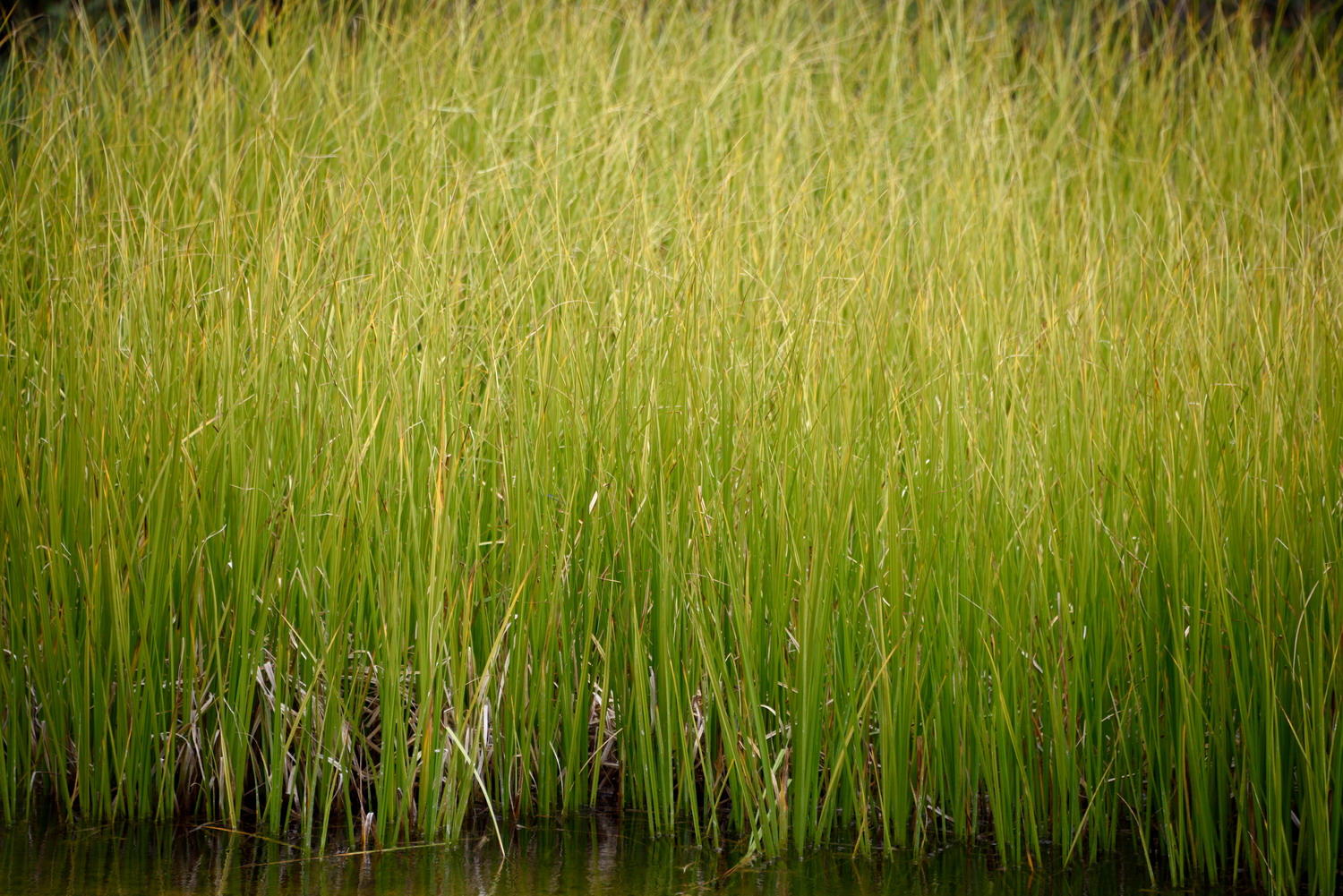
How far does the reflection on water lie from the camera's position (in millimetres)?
1839

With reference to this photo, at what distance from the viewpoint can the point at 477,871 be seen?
74.8 inches

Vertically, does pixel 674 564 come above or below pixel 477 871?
above

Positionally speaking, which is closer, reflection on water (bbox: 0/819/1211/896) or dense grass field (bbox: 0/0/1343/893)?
reflection on water (bbox: 0/819/1211/896)

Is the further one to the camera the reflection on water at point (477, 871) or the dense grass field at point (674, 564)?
the dense grass field at point (674, 564)

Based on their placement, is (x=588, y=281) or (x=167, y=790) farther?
(x=588, y=281)

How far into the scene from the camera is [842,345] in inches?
89.6

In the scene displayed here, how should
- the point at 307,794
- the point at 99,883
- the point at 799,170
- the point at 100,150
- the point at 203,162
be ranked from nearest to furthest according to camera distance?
the point at 99,883, the point at 307,794, the point at 203,162, the point at 100,150, the point at 799,170

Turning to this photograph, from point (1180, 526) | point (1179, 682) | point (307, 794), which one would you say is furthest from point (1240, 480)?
point (307, 794)

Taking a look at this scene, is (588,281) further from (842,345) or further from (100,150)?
(100,150)

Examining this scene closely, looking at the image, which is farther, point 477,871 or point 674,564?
point 674,564

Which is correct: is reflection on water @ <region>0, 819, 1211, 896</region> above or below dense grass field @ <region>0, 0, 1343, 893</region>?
below

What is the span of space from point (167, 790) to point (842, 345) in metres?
1.52

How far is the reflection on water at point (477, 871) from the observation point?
1.84 m

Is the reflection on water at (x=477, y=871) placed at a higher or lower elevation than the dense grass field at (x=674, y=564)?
lower
